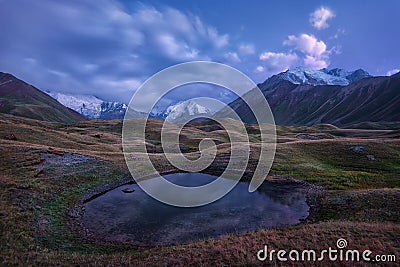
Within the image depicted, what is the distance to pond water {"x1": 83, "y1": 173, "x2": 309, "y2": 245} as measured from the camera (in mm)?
23375

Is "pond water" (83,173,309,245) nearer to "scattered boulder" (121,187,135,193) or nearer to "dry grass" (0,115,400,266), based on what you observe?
"scattered boulder" (121,187,135,193)

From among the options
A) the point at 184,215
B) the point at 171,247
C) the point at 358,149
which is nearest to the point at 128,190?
the point at 184,215

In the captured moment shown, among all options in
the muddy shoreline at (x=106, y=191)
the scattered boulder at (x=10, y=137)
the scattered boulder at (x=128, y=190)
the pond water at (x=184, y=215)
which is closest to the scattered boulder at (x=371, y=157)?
the muddy shoreline at (x=106, y=191)

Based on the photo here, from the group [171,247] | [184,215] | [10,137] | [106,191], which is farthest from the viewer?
[10,137]

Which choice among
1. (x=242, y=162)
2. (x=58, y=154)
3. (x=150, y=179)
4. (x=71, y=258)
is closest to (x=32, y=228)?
(x=71, y=258)

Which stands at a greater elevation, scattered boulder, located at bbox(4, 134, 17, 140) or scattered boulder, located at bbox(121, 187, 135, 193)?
scattered boulder, located at bbox(4, 134, 17, 140)

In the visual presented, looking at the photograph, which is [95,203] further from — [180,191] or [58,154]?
[58,154]

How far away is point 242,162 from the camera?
176 ft

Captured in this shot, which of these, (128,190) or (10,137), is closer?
(128,190)

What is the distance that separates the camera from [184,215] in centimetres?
2822

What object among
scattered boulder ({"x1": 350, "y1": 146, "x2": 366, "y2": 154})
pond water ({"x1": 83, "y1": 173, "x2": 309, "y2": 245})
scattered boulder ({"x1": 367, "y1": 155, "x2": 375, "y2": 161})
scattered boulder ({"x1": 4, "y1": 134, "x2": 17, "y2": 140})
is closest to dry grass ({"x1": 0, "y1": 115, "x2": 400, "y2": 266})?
scattered boulder ({"x1": 367, "y1": 155, "x2": 375, "y2": 161})

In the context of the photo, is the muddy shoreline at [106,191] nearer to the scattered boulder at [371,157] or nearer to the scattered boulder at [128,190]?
the scattered boulder at [128,190]

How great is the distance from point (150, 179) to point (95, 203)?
1388 centimetres

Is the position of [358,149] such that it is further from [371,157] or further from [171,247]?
[171,247]
